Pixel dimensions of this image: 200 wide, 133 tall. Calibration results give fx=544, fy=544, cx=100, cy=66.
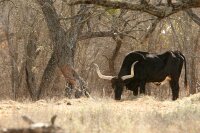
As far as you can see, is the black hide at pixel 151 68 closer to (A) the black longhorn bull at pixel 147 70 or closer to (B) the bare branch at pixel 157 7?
(A) the black longhorn bull at pixel 147 70

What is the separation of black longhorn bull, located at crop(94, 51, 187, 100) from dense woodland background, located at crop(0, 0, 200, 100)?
38.9 inches

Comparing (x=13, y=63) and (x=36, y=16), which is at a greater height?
(x=36, y=16)

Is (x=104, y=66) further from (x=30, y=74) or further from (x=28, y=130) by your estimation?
(x=28, y=130)

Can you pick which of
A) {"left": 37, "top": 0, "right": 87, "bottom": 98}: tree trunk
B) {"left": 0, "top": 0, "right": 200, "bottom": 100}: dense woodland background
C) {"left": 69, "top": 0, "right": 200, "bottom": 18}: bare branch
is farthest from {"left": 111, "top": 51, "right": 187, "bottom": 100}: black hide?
{"left": 69, "top": 0, "right": 200, "bottom": 18}: bare branch

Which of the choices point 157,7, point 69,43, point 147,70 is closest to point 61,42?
point 69,43

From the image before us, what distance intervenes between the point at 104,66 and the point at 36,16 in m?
7.37

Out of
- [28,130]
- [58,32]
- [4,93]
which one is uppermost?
[58,32]

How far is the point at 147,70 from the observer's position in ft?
69.3

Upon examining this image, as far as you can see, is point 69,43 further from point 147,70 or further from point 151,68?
point 151,68

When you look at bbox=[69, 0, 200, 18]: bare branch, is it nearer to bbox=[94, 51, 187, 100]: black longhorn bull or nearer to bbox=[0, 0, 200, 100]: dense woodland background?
bbox=[0, 0, 200, 100]: dense woodland background

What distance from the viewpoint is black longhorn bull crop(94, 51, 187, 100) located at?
67.1 ft

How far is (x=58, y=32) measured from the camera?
784 inches

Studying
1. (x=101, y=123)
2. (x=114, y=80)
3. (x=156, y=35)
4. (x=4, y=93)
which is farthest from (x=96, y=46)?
(x=101, y=123)

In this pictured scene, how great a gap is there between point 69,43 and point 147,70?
3247mm
